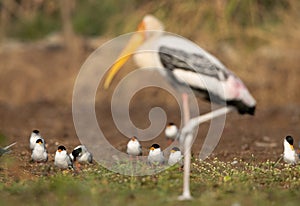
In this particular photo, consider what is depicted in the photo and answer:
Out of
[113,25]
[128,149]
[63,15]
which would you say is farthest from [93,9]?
[128,149]

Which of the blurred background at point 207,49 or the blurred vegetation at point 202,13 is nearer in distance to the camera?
the blurred background at point 207,49

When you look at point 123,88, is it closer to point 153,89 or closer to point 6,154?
point 153,89

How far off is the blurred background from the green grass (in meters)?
6.75

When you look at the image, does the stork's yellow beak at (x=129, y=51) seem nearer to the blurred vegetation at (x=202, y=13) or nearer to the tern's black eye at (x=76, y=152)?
the tern's black eye at (x=76, y=152)

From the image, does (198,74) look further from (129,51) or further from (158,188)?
(129,51)

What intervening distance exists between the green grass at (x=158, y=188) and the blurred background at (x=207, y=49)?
22.1 ft

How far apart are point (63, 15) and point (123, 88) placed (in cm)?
287

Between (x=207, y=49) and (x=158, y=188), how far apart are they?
10.7 meters

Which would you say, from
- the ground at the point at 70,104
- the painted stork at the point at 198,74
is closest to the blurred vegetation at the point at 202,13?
the ground at the point at 70,104

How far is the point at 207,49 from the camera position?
17.7m

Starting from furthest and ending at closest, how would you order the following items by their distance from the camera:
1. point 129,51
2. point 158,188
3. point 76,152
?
point 76,152 → point 129,51 → point 158,188

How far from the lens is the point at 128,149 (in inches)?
399

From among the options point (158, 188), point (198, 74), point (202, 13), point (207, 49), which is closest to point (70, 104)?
point (207, 49)

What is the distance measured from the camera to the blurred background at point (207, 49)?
661 inches
